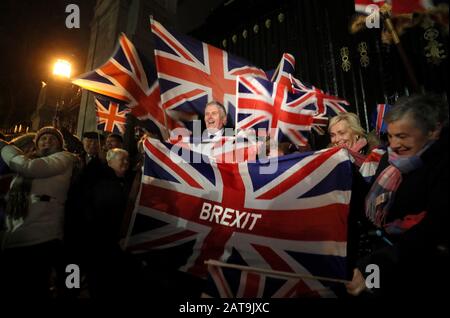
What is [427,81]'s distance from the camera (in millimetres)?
4812

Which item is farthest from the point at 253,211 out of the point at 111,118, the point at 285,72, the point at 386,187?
the point at 111,118

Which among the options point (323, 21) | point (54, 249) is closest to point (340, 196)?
point (54, 249)

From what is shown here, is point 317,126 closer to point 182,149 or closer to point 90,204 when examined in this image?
point 182,149

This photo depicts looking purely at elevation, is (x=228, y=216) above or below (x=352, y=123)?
below

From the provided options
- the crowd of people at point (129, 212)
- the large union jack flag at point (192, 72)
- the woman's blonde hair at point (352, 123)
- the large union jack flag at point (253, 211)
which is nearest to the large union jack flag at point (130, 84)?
the large union jack flag at point (192, 72)

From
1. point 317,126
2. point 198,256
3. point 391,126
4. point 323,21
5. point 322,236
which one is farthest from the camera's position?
point 323,21

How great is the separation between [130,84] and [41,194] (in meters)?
2.50

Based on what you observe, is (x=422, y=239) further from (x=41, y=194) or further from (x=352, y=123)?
(x=41, y=194)

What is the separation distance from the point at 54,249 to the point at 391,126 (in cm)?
297

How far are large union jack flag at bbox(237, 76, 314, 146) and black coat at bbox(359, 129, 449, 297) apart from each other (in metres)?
2.09

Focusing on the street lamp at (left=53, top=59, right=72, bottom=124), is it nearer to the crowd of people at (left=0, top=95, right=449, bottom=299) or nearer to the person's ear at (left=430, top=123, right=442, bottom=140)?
the crowd of people at (left=0, top=95, right=449, bottom=299)

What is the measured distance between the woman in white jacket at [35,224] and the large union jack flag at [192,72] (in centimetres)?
191

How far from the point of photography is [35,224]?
103 inches

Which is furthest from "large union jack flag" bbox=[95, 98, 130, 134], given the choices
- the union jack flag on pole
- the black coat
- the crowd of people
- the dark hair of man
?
the black coat
